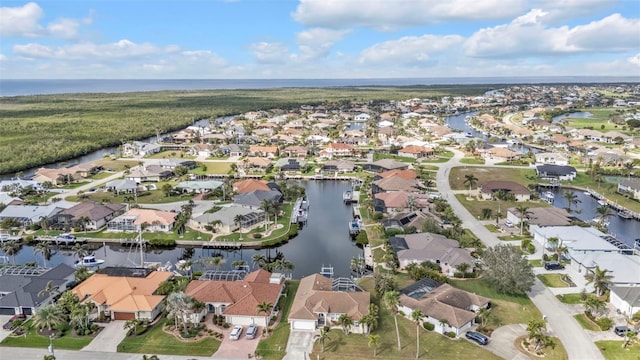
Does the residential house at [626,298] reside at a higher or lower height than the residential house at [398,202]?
lower

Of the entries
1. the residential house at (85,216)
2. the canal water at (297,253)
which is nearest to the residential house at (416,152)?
the canal water at (297,253)

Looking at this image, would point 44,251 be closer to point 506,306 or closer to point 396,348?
point 396,348

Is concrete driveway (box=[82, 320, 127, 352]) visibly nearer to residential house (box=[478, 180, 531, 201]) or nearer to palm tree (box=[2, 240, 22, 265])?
palm tree (box=[2, 240, 22, 265])

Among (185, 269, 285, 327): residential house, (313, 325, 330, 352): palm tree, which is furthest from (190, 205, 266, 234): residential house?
(313, 325, 330, 352): palm tree

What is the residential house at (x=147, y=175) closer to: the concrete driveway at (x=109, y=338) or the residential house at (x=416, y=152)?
the concrete driveway at (x=109, y=338)

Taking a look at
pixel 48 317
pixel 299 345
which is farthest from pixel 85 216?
pixel 299 345

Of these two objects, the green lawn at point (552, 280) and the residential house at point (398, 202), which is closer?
the green lawn at point (552, 280)
